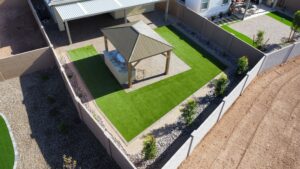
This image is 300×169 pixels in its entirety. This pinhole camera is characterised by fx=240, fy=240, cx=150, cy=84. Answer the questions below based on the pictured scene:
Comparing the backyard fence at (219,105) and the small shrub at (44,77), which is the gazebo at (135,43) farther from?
the small shrub at (44,77)

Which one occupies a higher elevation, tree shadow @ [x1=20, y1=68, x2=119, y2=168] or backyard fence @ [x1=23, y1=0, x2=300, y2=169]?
backyard fence @ [x1=23, y1=0, x2=300, y2=169]

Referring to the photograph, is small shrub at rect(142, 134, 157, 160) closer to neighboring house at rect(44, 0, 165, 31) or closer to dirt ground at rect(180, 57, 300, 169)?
dirt ground at rect(180, 57, 300, 169)

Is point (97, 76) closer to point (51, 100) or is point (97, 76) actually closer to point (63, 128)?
point (51, 100)

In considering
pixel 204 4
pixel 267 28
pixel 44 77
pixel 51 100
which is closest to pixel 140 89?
pixel 51 100

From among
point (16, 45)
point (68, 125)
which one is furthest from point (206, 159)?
point (16, 45)

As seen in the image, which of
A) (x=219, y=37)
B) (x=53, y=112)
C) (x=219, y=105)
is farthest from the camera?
(x=219, y=37)

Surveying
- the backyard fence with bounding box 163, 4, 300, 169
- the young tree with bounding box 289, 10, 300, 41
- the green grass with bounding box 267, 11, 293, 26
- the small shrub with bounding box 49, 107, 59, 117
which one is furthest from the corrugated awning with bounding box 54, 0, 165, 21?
the green grass with bounding box 267, 11, 293, 26
